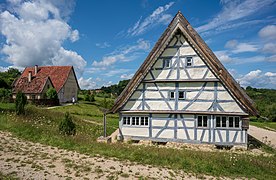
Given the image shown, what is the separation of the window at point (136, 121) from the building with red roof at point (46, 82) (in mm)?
26631

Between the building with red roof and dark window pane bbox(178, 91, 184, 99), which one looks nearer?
dark window pane bbox(178, 91, 184, 99)

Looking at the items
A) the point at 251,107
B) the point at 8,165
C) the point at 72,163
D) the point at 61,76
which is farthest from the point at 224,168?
the point at 61,76

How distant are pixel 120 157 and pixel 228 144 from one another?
8.04 m

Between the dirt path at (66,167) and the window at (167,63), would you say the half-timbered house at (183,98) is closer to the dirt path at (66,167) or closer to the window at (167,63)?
the window at (167,63)

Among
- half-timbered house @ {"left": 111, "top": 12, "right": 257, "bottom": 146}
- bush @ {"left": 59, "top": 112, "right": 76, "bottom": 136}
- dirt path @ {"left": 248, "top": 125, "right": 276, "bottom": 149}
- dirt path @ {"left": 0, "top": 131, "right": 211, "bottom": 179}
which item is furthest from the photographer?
dirt path @ {"left": 248, "top": 125, "right": 276, "bottom": 149}

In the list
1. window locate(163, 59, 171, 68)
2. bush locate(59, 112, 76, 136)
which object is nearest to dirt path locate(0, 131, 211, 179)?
bush locate(59, 112, 76, 136)

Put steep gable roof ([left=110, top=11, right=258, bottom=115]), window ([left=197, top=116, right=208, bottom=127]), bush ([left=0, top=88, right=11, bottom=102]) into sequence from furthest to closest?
bush ([left=0, top=88, right=11, bottom=102])
window ([left=197, top=116, right=208, bottom=127])
steep gable roof ([left=110, top=11, right=258, bottom=115])

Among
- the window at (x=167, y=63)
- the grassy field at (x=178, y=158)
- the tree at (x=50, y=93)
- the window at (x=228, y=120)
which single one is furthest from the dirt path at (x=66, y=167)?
the tree at (x=50, y=93)

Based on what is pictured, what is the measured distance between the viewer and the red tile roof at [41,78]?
125ft

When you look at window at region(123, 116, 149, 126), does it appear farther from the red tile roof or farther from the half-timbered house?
the red tile roof

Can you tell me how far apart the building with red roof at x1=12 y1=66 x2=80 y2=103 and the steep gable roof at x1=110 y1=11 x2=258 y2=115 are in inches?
1075

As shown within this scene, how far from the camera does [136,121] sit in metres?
15.8

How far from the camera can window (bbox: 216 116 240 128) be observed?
14.1 m

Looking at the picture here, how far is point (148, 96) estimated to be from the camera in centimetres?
1551
